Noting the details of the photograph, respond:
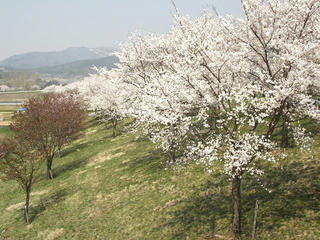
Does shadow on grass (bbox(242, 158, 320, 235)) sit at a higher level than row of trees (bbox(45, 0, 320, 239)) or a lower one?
lower

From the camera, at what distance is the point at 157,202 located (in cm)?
2134

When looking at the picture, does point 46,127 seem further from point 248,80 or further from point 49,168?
point 248,80

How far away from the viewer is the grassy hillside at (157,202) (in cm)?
1480

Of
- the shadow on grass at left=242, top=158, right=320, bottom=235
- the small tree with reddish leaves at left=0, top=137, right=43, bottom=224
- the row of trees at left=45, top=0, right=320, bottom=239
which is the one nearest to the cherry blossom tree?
the row of trees at left=45, top=0, right=320, bottom=239

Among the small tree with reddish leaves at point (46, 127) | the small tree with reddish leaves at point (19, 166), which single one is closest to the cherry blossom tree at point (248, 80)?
the small tree with reddish leaves at point (19, 166)

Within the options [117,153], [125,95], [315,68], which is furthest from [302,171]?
[117,153]

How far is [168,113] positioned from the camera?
14930 millimetres

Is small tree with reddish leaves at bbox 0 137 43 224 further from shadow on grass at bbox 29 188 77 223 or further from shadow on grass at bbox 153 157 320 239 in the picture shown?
shadow on grass at bbox 153 157 320 239

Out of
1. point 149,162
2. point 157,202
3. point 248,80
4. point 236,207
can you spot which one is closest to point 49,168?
point 149,162

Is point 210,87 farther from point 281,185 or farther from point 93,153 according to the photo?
point 93,153

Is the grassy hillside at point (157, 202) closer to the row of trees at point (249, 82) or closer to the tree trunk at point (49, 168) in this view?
the tree trunk at point (49, 168)

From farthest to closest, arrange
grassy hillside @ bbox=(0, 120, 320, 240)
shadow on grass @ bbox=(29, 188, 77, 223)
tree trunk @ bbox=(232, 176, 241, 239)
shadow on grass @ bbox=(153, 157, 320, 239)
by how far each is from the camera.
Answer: shadow on grass @ bbox=(29, 188, 77, 223)
grassy hillside @ bbox=(0, 120, 320, 240)
shadow on grass @ bbox=(153, 157, 320, 239)
tree trunk @ bbox=(232, 176, 241, 239)

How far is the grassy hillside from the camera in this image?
14805 millimetres

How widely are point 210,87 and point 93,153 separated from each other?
35.2 meters
